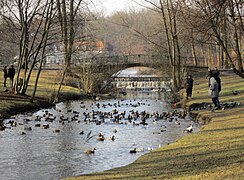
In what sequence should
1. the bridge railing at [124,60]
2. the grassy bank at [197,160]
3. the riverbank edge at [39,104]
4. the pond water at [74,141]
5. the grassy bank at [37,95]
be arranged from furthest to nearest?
the bridge railing at [124,60]
the grassy bank at [37,95]
the riverbank edge at [39,104]
the pond water at [74,141]
the grassy bank at [197,160]

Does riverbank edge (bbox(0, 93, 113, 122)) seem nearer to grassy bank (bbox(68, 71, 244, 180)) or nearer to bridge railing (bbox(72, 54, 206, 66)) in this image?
bridge railing (bbox(72, 54, 206, 66))

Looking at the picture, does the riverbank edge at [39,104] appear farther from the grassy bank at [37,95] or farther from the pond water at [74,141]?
the pond water at [74,141]

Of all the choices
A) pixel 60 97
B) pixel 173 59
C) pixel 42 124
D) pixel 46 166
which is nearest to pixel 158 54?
pixel 173 59

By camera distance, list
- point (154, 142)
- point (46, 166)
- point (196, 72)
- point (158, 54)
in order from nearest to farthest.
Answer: point (46, 166) → point (154, 142) → point (158, 54) → point (196, 72)

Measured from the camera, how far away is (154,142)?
18.6m

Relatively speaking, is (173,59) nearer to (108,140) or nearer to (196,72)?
(196,72)

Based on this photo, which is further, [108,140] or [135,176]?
[108,140]

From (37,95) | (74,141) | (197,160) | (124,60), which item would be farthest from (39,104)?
(124,60)

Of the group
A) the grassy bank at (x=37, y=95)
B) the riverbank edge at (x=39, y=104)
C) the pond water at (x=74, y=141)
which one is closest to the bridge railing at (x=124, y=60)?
the grassy bank at (x=37, y=95)

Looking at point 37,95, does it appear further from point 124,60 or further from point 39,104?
point 124,60

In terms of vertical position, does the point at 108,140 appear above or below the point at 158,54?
below

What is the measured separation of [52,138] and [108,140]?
229 centimetres

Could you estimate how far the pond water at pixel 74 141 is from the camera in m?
14.2

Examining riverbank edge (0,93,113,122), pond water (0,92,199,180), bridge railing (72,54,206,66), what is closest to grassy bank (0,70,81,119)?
riverbank edge (0,93,113,122)
